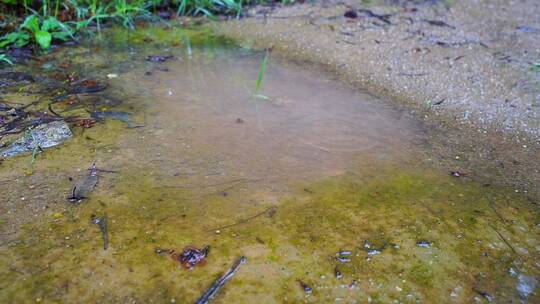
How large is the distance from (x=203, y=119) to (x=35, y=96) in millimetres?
826

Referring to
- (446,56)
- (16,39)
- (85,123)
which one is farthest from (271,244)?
(16,39)

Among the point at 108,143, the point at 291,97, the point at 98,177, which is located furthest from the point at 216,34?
the point at 98,177

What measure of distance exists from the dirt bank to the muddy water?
22 centimetres

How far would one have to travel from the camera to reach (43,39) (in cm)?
278

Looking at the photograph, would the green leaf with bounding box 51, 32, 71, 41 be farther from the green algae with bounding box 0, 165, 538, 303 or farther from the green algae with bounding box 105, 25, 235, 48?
the green algae with bounding box 0, 165, 538, 303

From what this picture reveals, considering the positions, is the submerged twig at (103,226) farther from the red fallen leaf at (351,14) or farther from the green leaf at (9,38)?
the red fallen leaf at (351,14)

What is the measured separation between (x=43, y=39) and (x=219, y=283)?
2166mm

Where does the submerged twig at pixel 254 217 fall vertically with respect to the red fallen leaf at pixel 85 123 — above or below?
above

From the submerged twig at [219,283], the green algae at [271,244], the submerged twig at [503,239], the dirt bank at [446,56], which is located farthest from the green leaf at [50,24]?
the submerged twig at [503,239]

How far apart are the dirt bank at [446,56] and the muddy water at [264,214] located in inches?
8.6

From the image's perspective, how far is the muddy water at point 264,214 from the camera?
4.19 feet

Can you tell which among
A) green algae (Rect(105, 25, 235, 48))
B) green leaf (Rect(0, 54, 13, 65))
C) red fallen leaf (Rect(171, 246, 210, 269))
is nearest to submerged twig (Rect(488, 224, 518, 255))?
red fallen leaf (Rect(171, 246, 210, 269))

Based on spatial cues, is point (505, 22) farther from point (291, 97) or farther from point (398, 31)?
point (291, 97)

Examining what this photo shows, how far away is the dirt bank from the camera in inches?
80.4
